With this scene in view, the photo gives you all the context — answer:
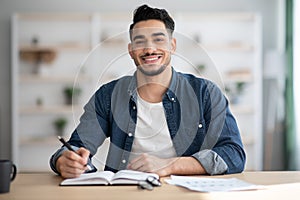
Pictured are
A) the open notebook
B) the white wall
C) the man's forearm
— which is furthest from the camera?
the white wall

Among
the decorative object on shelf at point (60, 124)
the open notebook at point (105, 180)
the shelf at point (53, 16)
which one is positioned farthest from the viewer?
the decorative object on shelf at point (60, 124)

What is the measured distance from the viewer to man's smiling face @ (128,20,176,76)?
1.89 metres

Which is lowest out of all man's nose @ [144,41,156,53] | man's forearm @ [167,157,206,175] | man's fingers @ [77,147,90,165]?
man's forearm @ [167,157,206,175]

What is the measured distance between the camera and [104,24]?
235 inches

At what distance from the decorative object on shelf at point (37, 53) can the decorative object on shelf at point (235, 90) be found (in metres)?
1.89

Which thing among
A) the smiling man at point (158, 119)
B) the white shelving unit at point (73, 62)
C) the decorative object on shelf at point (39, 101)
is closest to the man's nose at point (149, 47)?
the smiling man at point (158, 119)

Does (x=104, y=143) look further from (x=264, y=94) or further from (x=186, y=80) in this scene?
(x=264, y=94)

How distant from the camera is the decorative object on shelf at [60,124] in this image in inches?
234

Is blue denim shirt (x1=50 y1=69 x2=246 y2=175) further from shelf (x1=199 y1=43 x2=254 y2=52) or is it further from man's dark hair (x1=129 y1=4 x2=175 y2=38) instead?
shelf (x1=199 y1=43 x2=254 y2=52)

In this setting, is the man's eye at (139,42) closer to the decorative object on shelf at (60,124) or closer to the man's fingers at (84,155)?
the man's fingers at (84,155)

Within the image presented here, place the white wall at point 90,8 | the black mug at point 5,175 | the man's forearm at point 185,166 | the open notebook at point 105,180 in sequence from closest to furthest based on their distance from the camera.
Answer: the black mug at point 5,175 < the open notebook at point 105,180 < the man's forearm at point 185,166 < the white wall at point 90,8

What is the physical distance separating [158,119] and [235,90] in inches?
163

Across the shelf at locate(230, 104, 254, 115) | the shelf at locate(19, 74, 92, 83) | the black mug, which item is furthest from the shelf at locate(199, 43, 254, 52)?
the black mug

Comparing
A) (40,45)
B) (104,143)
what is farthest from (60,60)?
(104,143)
